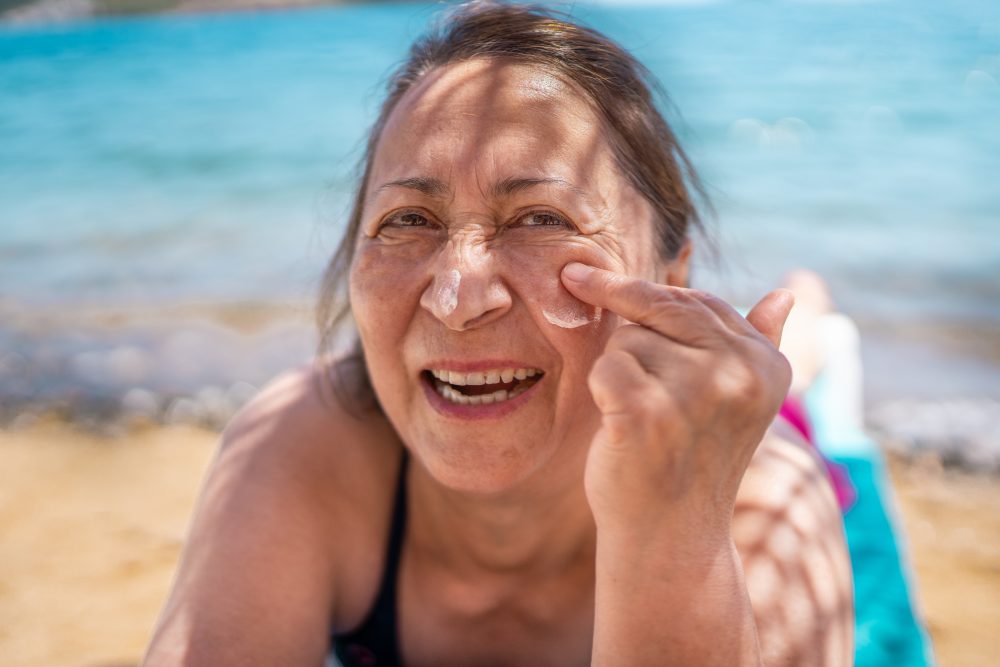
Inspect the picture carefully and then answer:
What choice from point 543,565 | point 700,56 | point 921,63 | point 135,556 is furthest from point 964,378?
point 700,56

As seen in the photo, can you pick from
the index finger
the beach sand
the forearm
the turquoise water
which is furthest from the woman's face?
the beach sand

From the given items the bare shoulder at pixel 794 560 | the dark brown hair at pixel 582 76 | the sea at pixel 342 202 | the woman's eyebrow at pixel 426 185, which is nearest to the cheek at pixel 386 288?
the woman's eyebrow at pixel 426 185

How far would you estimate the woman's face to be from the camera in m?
1.76

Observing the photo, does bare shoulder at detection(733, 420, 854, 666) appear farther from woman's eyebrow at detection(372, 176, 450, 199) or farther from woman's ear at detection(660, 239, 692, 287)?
woman's eyebrow at detection(372, 176, 450, 199)

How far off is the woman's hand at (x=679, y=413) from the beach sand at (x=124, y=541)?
222cm

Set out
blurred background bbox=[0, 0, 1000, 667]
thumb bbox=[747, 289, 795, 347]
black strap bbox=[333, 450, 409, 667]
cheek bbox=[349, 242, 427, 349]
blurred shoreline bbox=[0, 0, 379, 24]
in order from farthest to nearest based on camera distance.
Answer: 1. blurred shoreline bbox=[0, 0, 379, 24]
2. blurred background bbox=[0, 0, 1000, 667]
3. black strap bbox=[333, 450, 409, 667]
4. cheek bbox=[349, 242, 427, 349]
5. thumb bbox=[747, 289, 795, 347]

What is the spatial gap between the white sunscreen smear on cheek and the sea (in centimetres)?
104

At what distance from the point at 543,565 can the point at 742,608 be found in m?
0.85

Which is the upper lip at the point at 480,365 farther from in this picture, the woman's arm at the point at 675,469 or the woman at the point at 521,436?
the woman's arm at the point at 675,469

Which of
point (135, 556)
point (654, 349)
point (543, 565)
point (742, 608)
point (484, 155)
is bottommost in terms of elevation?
point (135, 556)

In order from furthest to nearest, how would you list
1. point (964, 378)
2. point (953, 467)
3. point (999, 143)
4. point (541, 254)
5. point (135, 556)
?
1. point (999, 143)
2. point (964, 378)
3. point (953, 467)
4. point (135, 556)
5. point (541, 254)

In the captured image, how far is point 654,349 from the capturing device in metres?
1.49

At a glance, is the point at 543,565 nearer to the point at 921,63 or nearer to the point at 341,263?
the point at 341,263

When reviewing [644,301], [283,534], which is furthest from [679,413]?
A: [283,534]
